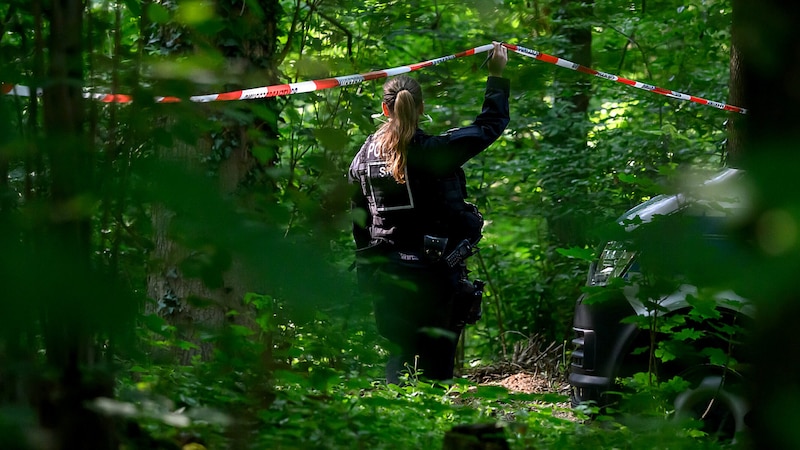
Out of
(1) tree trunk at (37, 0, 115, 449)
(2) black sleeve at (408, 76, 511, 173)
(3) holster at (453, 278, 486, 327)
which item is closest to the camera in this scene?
(1) tree trunk at (37, 0, 115, 449)

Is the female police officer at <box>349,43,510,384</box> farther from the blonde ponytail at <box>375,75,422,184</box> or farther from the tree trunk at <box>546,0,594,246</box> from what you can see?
the tree trunk at <box>546,0,594,246</box>

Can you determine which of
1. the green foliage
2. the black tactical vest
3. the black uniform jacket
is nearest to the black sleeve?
the black uniform jacket

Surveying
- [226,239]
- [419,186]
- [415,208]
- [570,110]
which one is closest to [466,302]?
[415,208]

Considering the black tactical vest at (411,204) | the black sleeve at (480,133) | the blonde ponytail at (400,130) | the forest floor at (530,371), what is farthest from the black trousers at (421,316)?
the forest floor at (530,371)

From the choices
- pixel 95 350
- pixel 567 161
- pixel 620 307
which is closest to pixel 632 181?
pixel 620 307

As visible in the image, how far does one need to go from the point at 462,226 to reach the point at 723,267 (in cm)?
448

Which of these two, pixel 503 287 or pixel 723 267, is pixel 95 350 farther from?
pixel 503 287

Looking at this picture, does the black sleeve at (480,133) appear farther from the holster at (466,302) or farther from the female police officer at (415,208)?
the holster at (466,302)

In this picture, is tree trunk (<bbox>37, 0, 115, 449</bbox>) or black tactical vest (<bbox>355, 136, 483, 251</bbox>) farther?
black tactical vest (<bbox>355, 136, 483, 251</bbox>)

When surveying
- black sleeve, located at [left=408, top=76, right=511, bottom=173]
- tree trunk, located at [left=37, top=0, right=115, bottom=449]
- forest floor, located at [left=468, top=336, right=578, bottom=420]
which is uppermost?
black sleeve, located at [left=408, top=76, right=511, bottom=173]

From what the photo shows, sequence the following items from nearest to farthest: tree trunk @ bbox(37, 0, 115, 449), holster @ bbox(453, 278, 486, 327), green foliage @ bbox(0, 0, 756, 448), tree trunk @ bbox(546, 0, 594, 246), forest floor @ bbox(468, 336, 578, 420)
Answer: green foliage @ bbox(0, 0, 756, 448)
tree trunk @ bbox(37, 0, 115, 449)
holster @ bbox(453, 278, 486, 327)
forest floor @ bbox(468, 336, 578, 420)
tree trunk @ bbox(546, 0, 594, 246)

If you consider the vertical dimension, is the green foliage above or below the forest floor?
above

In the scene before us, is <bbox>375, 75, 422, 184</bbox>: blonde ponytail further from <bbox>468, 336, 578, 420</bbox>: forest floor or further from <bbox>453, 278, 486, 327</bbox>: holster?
<bbox>468, 336, 578, 420</bbox>: forest floor

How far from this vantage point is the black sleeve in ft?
17.3
